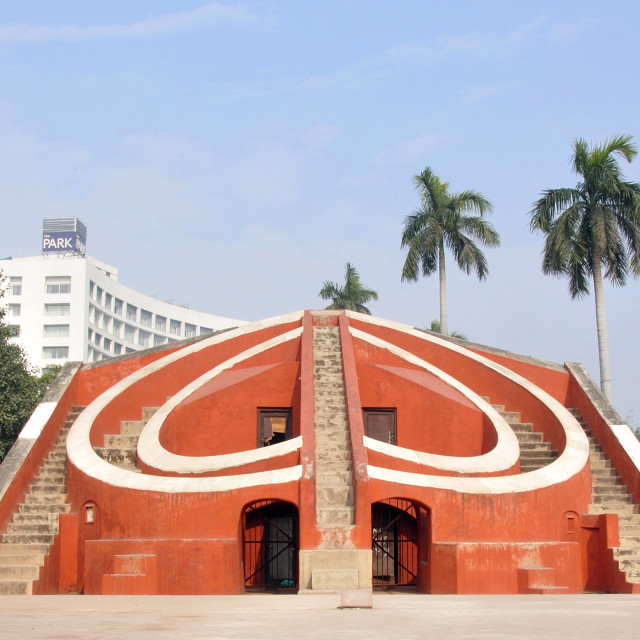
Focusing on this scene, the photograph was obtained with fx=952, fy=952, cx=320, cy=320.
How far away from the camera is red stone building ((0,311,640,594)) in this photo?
10.6m

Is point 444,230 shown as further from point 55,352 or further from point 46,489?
point 55,352

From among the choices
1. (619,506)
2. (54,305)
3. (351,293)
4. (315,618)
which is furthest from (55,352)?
(315,618)

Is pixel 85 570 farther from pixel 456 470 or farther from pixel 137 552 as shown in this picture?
pixel 456 470

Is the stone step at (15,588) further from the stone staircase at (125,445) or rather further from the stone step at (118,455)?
the stone step at (118,455)

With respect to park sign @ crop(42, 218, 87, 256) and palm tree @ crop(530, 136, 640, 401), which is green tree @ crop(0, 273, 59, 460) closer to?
palm tree @ crop(530, 136, 640, 401)

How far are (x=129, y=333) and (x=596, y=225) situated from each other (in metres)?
55.8

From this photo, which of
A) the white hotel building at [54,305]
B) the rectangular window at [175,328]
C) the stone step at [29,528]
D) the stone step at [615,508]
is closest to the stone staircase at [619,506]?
the stone step at [615,508]

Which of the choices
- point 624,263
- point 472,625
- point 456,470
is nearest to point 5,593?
point 456,470

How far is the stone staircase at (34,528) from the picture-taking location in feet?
36.4

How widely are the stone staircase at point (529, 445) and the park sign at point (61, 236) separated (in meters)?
54.2

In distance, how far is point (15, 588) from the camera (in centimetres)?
1084

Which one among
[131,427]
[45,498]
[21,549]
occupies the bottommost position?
[21,549]

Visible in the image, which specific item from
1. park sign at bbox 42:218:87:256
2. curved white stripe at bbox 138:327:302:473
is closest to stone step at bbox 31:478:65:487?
curved white stripe at bbox 138:327:302:473

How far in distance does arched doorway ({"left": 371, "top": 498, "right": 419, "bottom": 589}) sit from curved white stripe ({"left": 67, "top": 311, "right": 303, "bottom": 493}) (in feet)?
8.54
